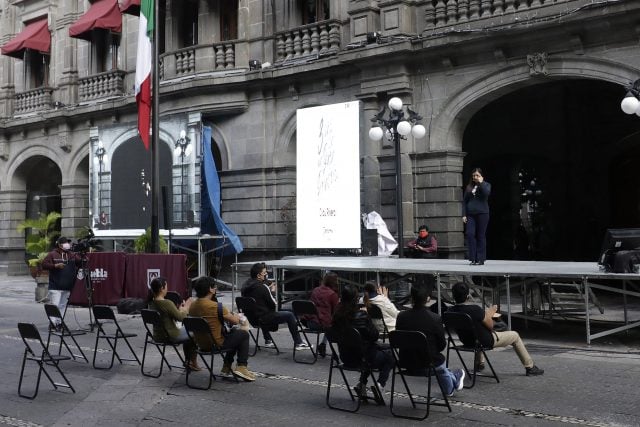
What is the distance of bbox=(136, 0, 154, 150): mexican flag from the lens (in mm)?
17781

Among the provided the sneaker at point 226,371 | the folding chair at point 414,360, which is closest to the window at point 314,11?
the sneaker at point 226,371

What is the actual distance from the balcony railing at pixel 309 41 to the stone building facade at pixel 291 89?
0.05m

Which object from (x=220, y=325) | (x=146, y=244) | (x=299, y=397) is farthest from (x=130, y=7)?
(x=299, y=397)

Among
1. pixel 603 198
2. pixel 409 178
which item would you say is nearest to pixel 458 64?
pixel 409 178

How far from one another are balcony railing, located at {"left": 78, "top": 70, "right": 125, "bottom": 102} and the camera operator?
1298 centimetres

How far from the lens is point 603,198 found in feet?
72.8

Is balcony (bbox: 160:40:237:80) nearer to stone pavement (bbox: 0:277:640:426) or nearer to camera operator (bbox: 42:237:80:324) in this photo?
camera operator (bbox: 42:237:80:324)

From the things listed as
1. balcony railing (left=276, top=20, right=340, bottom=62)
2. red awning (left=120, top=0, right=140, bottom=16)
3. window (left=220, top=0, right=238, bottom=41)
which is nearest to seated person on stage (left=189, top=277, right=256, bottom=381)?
balcony railing (left=276, top=20, right=340, bottom=62)

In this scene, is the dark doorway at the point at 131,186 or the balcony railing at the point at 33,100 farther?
the balcony railing at the point at 33,100

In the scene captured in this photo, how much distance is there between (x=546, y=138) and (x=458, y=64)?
241 inches

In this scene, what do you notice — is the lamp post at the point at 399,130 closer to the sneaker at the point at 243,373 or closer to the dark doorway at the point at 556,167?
the dark doorway at the point at 556,167

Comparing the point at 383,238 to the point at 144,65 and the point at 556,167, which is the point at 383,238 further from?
the point at 144,65

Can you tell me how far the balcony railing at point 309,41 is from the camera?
2041 cm

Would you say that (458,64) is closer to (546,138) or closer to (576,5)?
(576,5)
